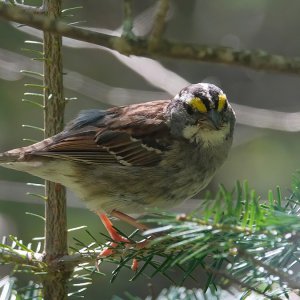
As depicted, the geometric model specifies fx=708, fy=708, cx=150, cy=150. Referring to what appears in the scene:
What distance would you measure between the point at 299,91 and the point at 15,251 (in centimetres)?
553

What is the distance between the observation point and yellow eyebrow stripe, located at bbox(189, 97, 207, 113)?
3660 mm

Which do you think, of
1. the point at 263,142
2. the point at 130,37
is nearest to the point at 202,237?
the point at 130,37

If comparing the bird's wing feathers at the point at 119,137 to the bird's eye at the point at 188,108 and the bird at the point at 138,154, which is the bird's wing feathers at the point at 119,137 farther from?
the bird's eye at the point at 188,108

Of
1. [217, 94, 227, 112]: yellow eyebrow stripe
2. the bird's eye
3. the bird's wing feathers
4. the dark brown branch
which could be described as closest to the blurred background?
the bird's wing feathers

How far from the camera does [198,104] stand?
3.68 m

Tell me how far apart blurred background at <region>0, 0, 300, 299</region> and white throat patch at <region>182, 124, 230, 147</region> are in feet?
2.77

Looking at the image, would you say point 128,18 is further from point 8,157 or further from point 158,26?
point 8,157

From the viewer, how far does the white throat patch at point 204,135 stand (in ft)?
12.5

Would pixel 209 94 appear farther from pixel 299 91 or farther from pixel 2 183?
pixel 299 91

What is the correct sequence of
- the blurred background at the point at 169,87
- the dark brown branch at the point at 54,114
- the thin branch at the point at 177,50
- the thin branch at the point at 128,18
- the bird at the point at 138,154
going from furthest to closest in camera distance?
the blurred background at the point at 169,87
the bird at the point at 138,154
the dark brown branch at the point at 54,114
the thin branch at the point at 128,18
the thin branch at the point at 177,50

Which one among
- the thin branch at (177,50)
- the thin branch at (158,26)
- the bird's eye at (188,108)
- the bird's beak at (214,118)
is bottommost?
the thin branch at (177,50)

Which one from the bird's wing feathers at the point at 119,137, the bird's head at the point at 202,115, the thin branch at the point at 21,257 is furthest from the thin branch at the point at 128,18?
the bird's wing feathers at the point at 119,137

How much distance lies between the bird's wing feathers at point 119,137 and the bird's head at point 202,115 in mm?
104

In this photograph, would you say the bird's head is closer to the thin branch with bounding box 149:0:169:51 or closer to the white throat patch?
the white throat patch
